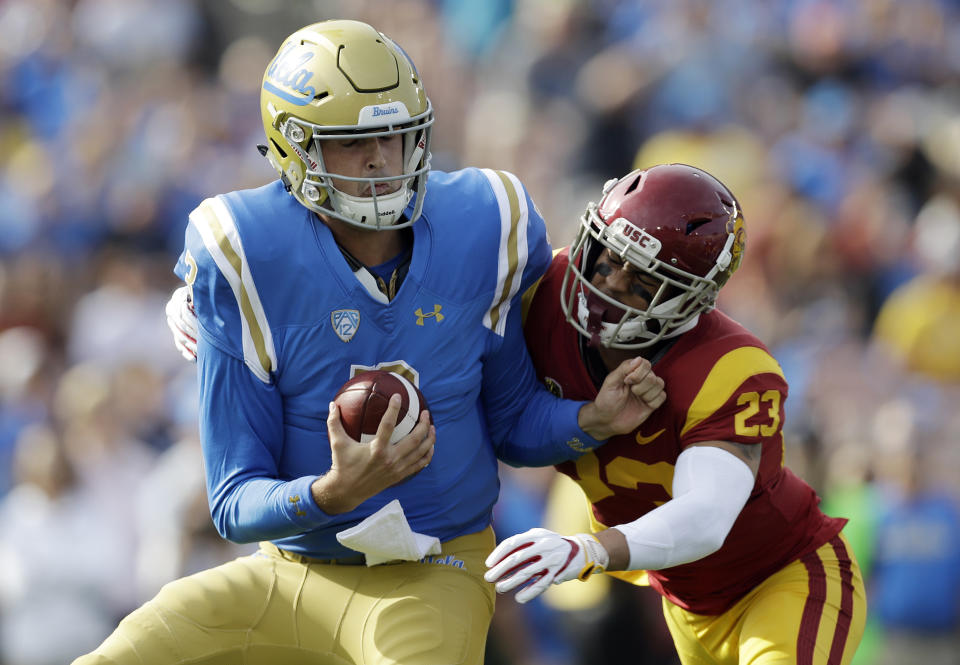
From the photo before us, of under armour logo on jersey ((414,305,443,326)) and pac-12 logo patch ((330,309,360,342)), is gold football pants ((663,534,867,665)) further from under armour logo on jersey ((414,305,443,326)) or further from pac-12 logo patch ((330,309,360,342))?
pac-12 logo patch ((330,309,360,342))

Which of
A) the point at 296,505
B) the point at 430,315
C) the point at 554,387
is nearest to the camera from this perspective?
the point at 296,505

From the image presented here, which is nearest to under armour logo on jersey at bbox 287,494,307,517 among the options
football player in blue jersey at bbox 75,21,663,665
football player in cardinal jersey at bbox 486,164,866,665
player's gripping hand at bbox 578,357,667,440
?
football player in blue jersey at bbox 75,21,663,665

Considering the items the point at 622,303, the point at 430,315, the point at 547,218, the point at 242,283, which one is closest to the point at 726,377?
the point at 622,303

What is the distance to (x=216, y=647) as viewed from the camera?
370 cm

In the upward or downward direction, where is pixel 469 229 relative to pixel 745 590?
upward

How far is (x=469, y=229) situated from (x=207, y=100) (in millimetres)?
6682

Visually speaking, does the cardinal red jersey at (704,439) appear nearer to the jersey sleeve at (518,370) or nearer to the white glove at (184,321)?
the jersey sleeve at (518,370)

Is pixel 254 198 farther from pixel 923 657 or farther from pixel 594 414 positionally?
pixel 923 657

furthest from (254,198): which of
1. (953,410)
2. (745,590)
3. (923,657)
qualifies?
(953,410)

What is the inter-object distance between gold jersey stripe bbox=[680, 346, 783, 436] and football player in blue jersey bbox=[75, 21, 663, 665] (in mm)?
116

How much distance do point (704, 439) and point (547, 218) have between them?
5104mm

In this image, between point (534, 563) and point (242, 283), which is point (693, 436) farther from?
point (242, 283)

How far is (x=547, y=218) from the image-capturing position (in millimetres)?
8758

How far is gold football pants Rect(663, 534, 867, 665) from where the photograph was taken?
3.93 m
